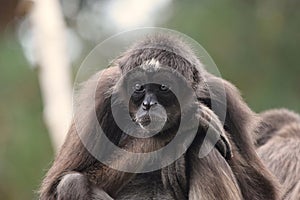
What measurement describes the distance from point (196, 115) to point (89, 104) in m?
1.16

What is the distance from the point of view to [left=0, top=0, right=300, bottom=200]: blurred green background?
21703 millimetres

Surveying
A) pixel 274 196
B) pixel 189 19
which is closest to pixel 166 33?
pixel 274 196

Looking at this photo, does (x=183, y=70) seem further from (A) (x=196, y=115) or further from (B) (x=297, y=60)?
(B) (x=297, y=60)

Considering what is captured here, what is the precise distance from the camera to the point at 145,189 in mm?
8047

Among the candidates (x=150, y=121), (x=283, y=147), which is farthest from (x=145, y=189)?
(x=283, y=147)

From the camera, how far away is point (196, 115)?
8.00 metres

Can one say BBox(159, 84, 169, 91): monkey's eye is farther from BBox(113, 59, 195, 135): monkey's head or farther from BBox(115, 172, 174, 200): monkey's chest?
BBox(115, 172, 174, 200): monkey's chest

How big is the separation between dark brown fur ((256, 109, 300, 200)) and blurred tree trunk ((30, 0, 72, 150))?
13.0ft

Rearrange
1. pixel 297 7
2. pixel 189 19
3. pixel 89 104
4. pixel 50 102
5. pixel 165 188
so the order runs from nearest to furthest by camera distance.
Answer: pixel 165 188 → pixel 89 104 → pixel 50 102 → pixel 189 19 → pixel 297 7

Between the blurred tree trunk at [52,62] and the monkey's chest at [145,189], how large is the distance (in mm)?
6018

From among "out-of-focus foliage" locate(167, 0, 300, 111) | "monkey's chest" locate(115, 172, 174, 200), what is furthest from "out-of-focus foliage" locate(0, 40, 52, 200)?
"monkey's chest" locate(115, 172, 174, 200)

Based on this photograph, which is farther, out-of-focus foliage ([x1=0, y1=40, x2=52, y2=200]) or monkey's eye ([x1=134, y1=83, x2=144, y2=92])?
out-of-focus foliage ([x1=0, y1=40, x2=52, y2=200])

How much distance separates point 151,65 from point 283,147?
3.39 metres

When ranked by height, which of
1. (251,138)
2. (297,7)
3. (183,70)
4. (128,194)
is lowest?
(128,194)
